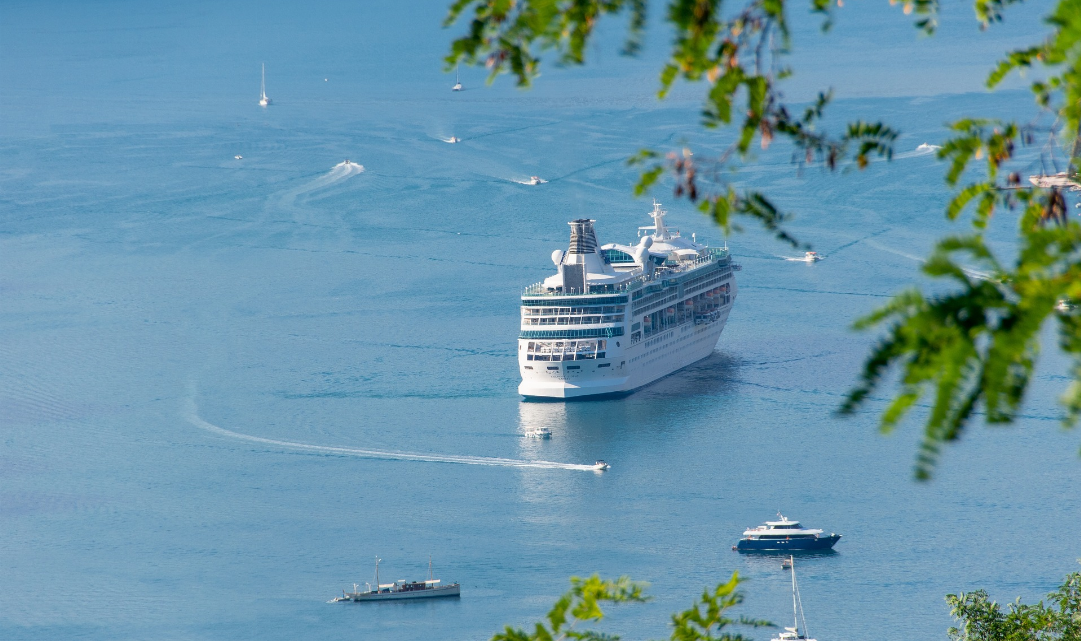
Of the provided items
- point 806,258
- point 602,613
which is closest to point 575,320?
point 806,258

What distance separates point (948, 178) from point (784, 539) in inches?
1129

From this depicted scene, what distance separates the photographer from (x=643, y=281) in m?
50.2

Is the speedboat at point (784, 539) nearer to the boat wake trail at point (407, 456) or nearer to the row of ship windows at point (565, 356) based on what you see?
the boat wake trail at point (407, 456)

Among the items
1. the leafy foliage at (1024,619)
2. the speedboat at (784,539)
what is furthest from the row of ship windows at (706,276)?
the leafy foliage at (1024,619)

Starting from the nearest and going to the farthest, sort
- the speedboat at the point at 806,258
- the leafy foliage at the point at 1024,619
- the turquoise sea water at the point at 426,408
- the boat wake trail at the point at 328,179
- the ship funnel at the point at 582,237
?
the leafy foliage at the point at 1024,619 < the turquoise sea water at the point at 426,408 < the ship funnel at the point at 582,237 < the speedboat at the point at 806,258 < the boat wake trail at the point at 328,179

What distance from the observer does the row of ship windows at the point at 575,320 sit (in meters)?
47.4

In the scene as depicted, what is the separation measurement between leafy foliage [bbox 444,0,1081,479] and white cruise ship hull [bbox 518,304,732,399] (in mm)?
41728

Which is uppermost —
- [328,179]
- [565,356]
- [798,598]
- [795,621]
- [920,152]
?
[920,152]

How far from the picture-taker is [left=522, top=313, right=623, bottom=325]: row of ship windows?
4744 cm

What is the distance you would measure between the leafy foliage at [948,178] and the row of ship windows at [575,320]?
4283 centimetres

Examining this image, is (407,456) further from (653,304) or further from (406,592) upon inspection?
(653,304)

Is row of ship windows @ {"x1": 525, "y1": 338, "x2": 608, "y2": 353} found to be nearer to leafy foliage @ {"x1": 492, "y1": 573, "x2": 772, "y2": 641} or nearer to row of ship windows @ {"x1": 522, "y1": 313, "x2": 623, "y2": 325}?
row of ship windows @ {"x1": 522, "y1": 313, "x2": 623, "y2": 325}

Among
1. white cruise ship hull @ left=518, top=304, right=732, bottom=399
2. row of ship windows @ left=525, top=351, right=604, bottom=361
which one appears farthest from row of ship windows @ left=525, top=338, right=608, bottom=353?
white cruise ship hull @ left=518, top=304, right=732, bottom=399

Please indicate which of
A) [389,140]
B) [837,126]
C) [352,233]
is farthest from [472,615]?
[389,140]
